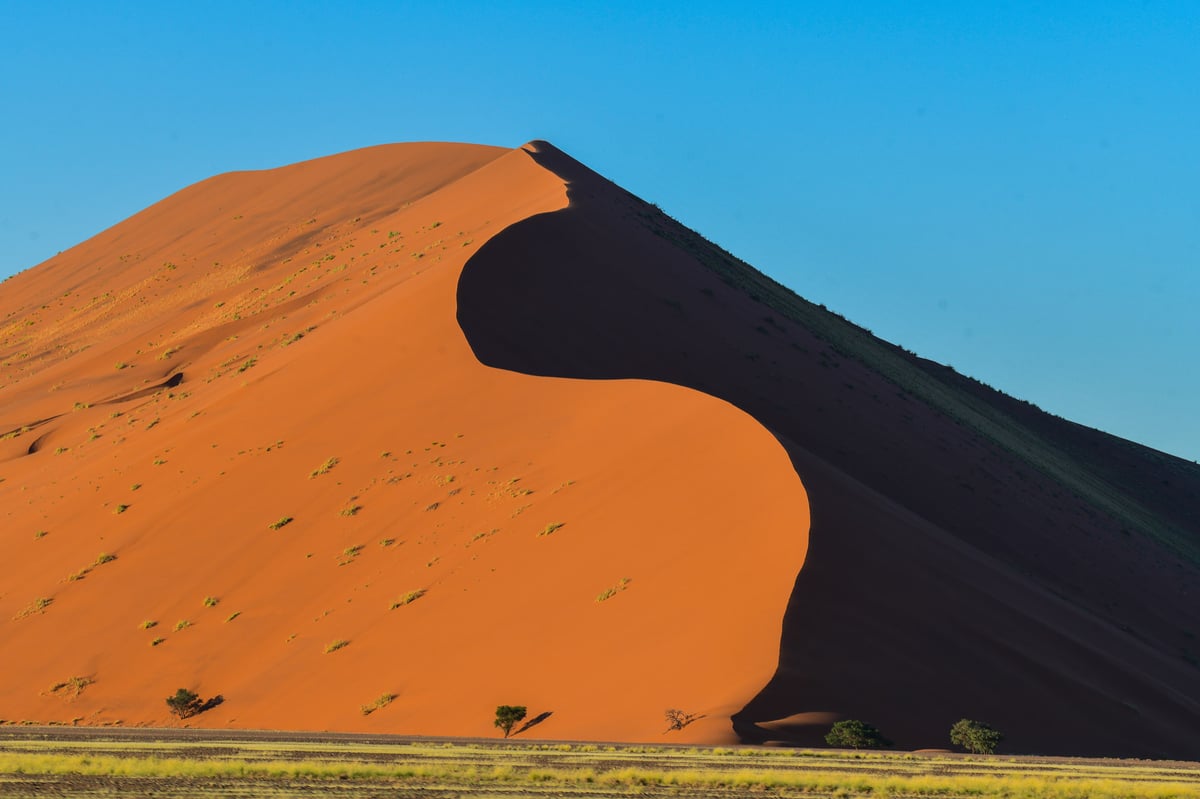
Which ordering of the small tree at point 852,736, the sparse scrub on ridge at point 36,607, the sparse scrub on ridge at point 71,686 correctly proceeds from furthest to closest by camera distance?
the sparse scrub on ridge at point 36,607 < the sparse scrub on ridge at point 71,686 < the small tree at point 852,736

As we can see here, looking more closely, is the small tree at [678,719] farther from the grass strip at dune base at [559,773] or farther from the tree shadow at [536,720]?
the tree shadow at [536,720]

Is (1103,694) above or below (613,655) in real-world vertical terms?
below

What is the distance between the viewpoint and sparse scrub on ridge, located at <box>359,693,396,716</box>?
24.6 m

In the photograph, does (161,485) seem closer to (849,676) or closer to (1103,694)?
(849,676)

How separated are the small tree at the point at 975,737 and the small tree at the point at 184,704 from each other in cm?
1419

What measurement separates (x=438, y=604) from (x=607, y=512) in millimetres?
3820

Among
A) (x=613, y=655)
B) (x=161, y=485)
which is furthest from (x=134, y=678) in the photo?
(x=613, y=655)

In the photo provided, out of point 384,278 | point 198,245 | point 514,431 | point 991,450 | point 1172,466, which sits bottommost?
point 1172,466

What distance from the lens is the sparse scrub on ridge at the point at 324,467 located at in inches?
1353

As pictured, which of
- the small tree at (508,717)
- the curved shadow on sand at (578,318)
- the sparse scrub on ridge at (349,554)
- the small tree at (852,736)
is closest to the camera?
the small tree at (852,736)

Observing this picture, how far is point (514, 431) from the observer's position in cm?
3338

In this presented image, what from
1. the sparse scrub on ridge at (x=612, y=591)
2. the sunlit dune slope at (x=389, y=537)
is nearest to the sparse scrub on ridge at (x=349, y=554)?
the sunlit dune slope at (x=389, y=537)

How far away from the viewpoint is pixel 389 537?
30703 mm

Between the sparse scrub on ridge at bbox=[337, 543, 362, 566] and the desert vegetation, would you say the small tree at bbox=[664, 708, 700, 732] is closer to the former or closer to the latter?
the desert vegetation
